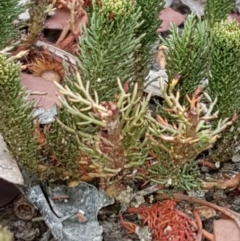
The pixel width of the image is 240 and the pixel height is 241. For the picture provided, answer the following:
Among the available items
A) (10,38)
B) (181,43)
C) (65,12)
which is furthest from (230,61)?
(65,12)

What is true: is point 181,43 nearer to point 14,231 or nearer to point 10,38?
point 10,38

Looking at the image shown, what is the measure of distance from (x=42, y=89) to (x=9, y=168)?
10.1 inches

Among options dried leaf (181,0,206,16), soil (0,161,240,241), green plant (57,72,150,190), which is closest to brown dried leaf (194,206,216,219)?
soil (0,161,240,241)

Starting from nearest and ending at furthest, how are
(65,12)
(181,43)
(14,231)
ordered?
(181,43) → (14,231) → (65,12)

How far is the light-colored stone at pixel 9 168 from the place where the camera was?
1.31 metres

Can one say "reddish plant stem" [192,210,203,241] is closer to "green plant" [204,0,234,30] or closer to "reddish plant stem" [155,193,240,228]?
"reddish plant stem" [155,193,240,228]

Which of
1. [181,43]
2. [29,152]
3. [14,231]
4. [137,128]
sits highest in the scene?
[181,43]

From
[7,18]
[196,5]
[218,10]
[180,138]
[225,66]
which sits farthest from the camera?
[196,5]

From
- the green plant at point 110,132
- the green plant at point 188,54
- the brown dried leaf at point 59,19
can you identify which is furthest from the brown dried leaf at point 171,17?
the green plant at point 110,132

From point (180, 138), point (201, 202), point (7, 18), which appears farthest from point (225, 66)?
point (7, 18)

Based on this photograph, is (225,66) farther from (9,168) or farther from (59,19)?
(59,19)

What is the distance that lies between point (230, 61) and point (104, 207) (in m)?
0.42

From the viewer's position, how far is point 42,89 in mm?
1523

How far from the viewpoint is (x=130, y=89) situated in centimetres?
137
